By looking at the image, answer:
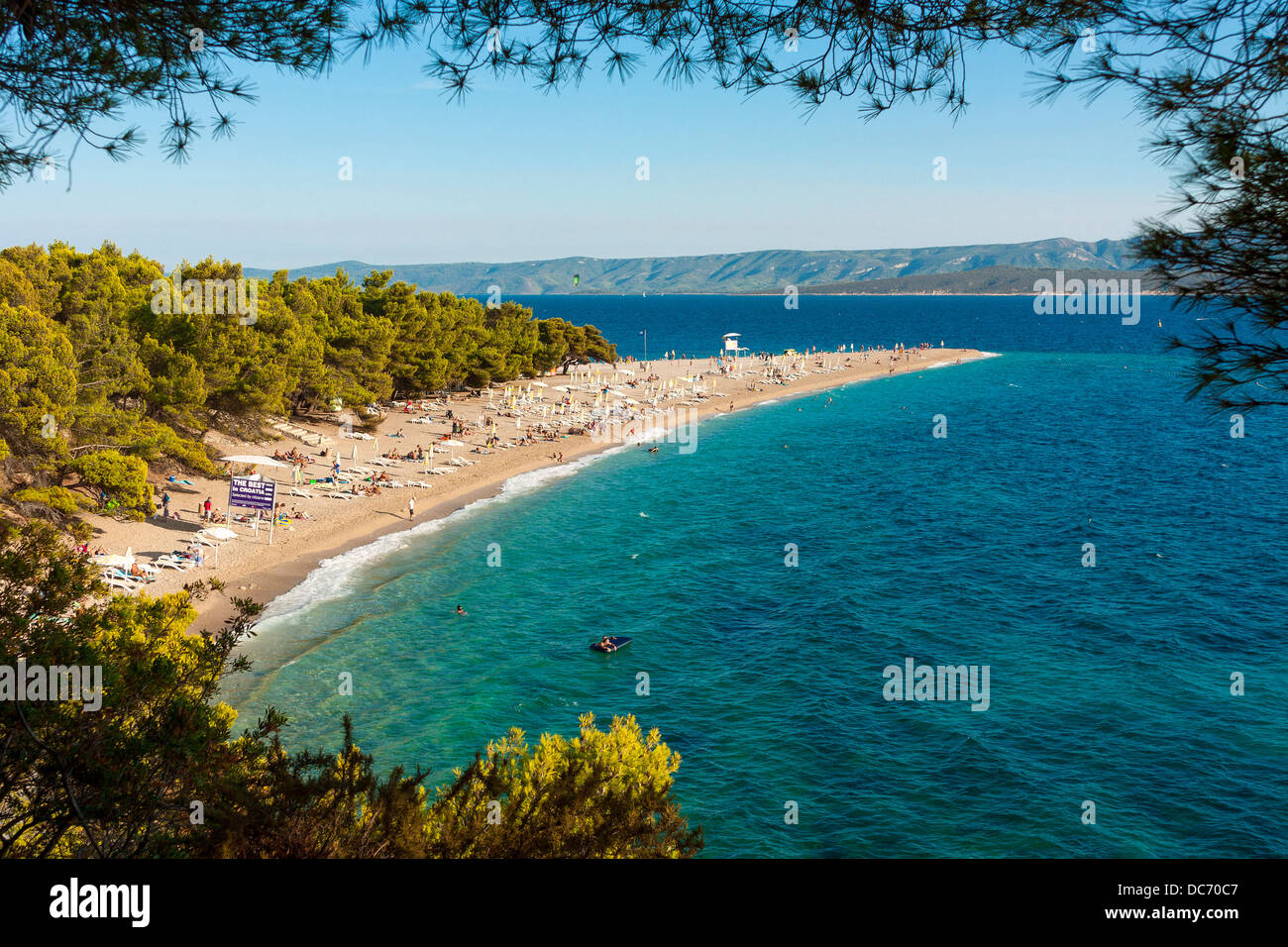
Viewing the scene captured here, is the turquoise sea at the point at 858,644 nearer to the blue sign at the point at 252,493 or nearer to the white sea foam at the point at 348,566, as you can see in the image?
the white sea foam at the point at 348,566

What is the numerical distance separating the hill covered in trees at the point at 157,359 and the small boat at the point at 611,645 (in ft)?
61.5

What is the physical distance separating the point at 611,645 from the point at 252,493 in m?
17.7

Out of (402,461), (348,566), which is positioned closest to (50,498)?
(348,566)

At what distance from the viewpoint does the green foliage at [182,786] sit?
23.0 ft

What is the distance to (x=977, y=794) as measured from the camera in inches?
763

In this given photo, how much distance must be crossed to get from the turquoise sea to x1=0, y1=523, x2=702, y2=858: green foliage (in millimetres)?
9079

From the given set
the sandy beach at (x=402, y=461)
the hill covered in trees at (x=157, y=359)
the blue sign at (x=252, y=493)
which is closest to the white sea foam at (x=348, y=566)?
the sandy beach at (x=402, y=461)

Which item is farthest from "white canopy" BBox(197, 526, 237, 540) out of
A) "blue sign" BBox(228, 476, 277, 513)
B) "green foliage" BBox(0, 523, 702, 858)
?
"green foliage" BBox(0, 523, 702, 858)

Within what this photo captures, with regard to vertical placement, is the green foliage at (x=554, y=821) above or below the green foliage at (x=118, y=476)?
below

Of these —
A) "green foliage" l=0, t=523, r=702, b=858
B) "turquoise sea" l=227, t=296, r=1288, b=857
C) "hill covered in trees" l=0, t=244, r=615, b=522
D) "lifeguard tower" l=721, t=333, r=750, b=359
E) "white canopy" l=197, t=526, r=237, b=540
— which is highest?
"lifeguard tower" l=721, t=333, r=750, b=359

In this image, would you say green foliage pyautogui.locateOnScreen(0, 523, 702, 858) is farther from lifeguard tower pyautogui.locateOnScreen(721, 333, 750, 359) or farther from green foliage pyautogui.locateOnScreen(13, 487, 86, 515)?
lifeguard tower pyautogui.locateOnScreen(721, 333, 750, 359)

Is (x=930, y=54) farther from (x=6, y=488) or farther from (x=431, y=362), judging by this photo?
(x=431, y=362)

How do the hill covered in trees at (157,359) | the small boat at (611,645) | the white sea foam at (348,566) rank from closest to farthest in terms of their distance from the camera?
the small boat at (611,645) → the hill covered in trees at (157,359) → the white sea foam at (348,566)

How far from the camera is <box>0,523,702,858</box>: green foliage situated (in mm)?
7000
